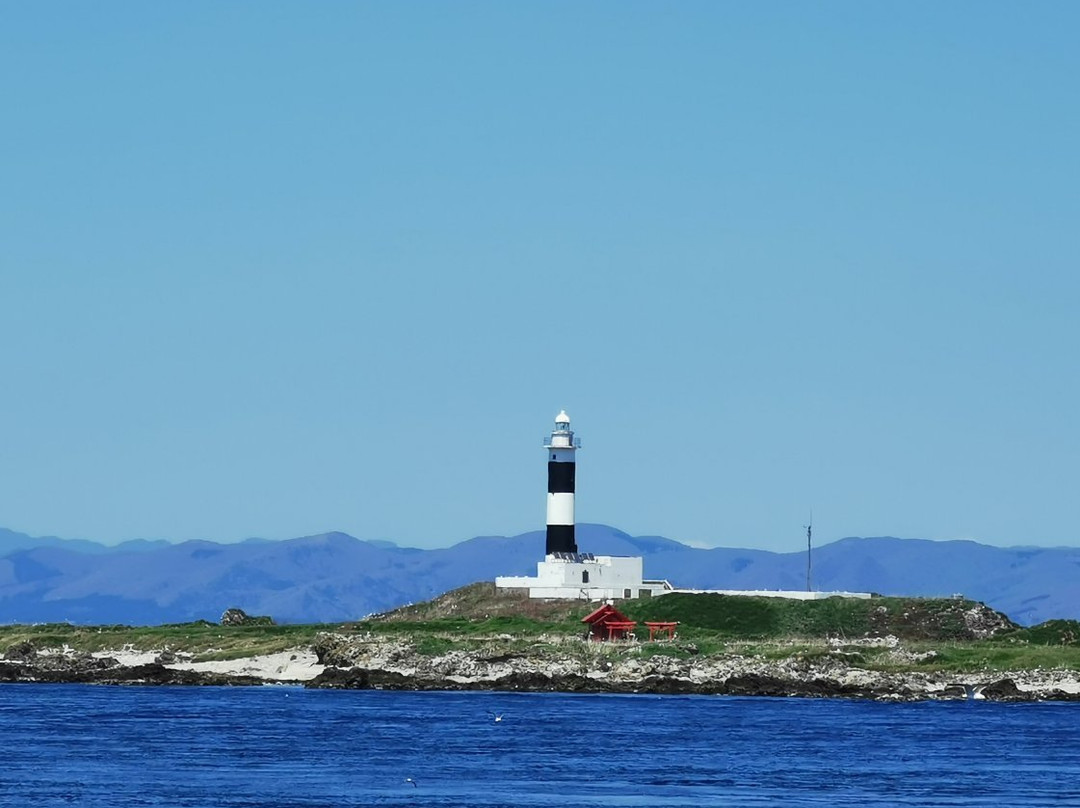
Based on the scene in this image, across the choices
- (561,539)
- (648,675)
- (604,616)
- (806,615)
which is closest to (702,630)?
(604,616)

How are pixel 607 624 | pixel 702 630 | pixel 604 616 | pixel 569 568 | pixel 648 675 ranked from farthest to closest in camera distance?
pixel 569 568 → pixel 702 630 → pixel 607 624 → pixel 604 616 → pixel 648 675

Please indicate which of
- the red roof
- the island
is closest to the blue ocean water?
the island

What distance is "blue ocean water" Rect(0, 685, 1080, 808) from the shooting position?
179ft

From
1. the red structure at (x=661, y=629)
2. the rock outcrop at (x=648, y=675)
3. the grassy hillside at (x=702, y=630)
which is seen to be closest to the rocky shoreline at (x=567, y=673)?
the rock outcrop at (x=648, y=675)

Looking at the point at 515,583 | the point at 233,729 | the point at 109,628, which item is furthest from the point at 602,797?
the point at 109,628

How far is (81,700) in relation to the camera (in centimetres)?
8419

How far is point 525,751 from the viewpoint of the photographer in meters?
64.3

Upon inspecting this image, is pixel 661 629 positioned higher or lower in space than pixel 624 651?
higher

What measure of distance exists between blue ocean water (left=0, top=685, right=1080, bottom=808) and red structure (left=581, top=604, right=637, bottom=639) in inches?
448

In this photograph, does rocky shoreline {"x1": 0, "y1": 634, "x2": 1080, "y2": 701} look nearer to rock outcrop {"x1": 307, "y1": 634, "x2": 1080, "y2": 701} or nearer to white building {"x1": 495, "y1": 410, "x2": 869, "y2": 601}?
rock outcrop {"x1": 307, "y1": 634, "x2": 1080, "y2": 701}

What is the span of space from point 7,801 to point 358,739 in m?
17.2

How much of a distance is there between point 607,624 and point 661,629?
3.48 m

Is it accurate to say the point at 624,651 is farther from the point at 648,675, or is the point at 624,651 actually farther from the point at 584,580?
the point at 584,580

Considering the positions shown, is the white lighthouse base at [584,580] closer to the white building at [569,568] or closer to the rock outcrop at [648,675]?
the white building at [569,568]
